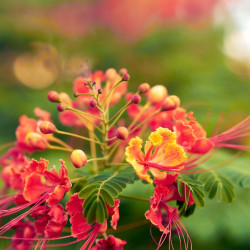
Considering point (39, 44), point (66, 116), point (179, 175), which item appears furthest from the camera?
point (39, 44)

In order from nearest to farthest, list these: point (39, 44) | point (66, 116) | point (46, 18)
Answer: point (66, 116)
point (39, 44)
point (46, 18)

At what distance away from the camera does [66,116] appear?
2.19 metres

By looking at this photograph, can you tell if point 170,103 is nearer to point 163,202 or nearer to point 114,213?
point 163,202

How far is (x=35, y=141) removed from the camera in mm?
1801

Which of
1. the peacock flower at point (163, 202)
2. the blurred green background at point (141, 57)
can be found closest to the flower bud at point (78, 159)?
the peacock flower at point (163, 202)

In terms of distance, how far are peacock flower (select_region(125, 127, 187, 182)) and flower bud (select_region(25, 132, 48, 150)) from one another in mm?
534

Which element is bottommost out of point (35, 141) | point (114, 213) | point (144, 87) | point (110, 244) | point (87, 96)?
point (110, 244)

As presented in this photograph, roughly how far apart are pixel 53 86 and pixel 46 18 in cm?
144

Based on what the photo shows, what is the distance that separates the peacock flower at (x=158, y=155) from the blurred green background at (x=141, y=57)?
4.74 feet

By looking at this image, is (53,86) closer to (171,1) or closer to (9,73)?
(9,73)

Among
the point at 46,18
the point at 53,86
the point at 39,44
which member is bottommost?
the point at 53,86

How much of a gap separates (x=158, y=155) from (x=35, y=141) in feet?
2.09

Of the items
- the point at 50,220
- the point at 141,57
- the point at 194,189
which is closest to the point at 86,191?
the point at 50,220

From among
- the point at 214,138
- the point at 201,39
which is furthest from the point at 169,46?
the point at 214,138
